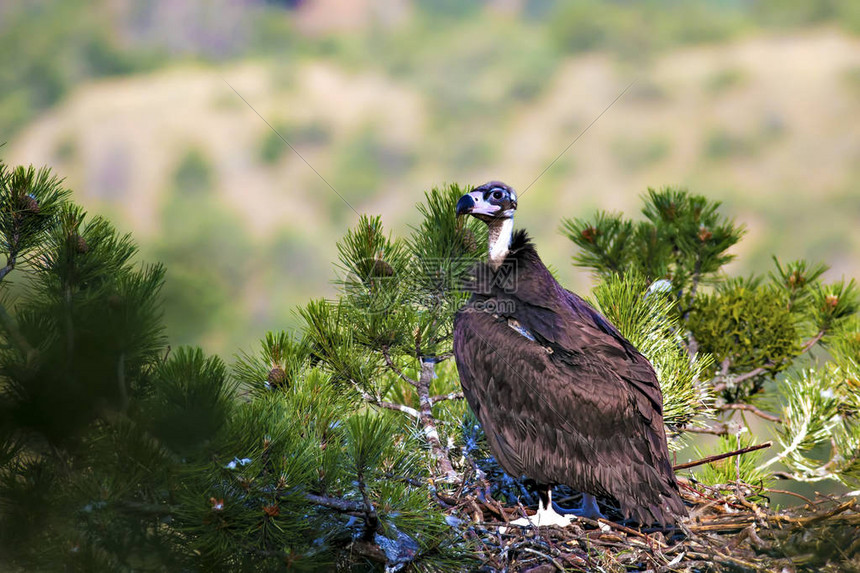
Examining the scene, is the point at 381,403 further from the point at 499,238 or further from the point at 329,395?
the point at 499,238

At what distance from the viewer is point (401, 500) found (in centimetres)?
375

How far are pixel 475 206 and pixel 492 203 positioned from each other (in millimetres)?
145

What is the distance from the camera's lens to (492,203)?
4.99 metres

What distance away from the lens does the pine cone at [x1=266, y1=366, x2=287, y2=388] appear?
4841 millimetres

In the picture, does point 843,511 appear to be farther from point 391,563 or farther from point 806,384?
point 391,563

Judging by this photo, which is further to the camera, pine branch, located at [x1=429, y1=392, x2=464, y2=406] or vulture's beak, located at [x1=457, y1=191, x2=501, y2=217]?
pine branch, located at [x1=429, y1=392, x2=464, y2=406]

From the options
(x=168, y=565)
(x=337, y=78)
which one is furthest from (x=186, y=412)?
(x=337, y=78)

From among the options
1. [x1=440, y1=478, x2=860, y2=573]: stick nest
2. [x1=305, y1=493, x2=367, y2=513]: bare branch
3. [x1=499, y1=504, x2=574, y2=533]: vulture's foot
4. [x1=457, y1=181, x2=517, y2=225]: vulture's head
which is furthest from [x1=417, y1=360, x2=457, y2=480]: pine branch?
[x1=305, y1=493, x2=367, y2=513]: bare branch

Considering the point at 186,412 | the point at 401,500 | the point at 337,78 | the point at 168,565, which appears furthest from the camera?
the point at 337,78

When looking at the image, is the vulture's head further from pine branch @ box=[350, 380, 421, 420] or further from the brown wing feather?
pine branch @ box=[350, 380, 421, 420]

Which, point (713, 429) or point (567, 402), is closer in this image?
point (567, 402)

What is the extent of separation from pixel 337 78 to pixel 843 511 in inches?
2954

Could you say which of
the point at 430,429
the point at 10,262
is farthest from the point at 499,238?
the point at 10,262

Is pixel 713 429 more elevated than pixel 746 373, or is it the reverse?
pixel 746 373
